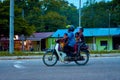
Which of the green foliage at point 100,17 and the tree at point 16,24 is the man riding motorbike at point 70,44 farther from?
the green foliage at point 100,17

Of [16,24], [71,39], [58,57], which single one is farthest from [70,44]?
[16,24]

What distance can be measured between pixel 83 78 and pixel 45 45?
57.9 meters

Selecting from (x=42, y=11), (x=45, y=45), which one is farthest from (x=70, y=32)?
(x=42, y=11)

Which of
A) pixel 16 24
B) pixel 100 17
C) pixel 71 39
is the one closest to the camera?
pixel 71 39

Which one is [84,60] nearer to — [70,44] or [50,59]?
[70,44]

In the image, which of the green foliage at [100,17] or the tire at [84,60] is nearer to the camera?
the tire at [84,60]

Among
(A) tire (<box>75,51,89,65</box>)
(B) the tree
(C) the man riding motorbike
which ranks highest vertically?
(B) the tree

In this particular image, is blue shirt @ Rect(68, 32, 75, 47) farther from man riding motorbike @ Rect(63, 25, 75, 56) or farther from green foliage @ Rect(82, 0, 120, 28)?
green foliage @ Rect(82, 0, 120, 28)

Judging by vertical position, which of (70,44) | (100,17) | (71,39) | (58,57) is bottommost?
(58,57)

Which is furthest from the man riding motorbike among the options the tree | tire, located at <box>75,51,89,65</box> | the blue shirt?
the tree

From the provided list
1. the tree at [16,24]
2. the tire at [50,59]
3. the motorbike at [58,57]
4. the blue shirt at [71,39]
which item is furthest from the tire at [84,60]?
the tree at [16,24]

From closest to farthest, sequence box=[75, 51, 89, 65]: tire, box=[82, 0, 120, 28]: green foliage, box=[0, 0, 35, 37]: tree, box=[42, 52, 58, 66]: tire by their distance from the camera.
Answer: box=[42, 52, 58, 66]: tire, box=[75, 51, 89, 65]: tire, box=[0, 0, 35, 37]: tree, box=[82, 0, 120, 28]: green foliage

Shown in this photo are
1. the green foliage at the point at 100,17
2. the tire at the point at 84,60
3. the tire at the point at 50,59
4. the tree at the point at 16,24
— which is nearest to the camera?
the tire at the point at 50,59

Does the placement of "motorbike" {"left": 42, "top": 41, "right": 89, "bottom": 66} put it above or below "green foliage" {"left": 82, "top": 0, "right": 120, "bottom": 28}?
below
